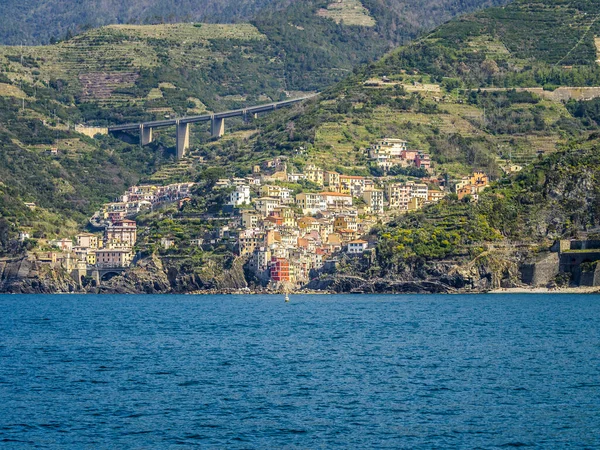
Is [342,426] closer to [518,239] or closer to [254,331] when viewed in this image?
[254,331]

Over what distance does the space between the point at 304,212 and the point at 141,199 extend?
31.2m

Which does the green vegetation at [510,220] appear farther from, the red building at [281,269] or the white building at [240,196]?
the white building at [240,196]

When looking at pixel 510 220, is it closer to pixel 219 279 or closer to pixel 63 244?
pixel 219 279

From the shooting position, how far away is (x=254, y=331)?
80.2 m

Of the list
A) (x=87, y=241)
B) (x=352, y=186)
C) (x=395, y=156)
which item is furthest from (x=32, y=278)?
(x=395, y=156)

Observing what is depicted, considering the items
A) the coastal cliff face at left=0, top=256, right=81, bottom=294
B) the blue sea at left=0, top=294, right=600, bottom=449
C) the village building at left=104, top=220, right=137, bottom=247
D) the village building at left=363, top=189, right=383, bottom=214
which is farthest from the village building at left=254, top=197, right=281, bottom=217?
the blue sea at left=0, top=294, right=600, bottom=449

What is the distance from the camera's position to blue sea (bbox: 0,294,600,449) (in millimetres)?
43750

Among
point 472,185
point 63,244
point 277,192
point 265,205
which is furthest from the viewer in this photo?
point 277,192

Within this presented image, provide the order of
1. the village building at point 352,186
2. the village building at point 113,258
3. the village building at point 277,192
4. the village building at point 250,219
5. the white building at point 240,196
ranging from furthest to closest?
the village building at point 352,186, the village building at point 277,192, the white building at point 240,196, the village building at point 113,258, the village building at point 250,219

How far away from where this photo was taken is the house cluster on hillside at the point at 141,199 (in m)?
171

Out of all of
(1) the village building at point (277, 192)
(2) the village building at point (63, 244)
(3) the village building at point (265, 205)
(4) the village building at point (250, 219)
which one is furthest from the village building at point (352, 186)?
(2) the village building at point (63, 244)

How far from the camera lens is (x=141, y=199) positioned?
178 meters

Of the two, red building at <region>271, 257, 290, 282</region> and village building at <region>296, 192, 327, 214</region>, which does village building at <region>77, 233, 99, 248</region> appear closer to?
village building at <region>296, 192, 327, 214</region>

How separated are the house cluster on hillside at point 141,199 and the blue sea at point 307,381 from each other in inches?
3065
